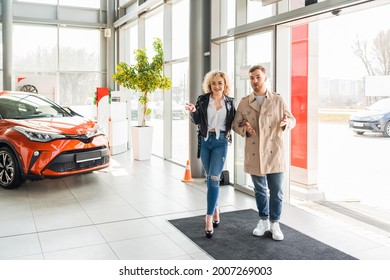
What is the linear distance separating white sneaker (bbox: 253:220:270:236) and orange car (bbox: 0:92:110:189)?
274 centimetres

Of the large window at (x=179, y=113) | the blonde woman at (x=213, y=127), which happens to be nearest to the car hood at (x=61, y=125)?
the large window at (x=179, y=113)

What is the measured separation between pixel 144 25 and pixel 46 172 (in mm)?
5471

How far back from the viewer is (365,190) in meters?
4.73

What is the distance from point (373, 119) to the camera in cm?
424

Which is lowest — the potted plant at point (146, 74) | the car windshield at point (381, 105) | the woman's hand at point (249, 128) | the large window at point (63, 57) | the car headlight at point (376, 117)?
the woman's hand at point (249, 128)

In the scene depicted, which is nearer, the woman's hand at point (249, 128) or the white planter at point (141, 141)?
the woman's hand at point (249, 128)

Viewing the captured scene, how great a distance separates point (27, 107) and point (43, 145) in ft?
4.06

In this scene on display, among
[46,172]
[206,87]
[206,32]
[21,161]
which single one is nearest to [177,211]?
[206,87]

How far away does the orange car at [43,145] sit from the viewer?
4.98m

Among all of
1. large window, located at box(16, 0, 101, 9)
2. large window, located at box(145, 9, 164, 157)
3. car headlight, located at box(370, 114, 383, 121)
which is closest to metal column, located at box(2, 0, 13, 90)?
large window, located at box(16, 0, 101, 9)

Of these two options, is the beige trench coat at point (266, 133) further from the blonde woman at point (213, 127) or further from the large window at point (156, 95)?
the large window at point (156, 95)

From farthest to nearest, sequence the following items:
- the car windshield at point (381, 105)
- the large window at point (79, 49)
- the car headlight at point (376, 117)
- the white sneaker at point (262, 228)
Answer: the large window at point (79, 49) → the car headlight at point (376, 117) → the car windshield at point (381, 105) → the white sneaker at point (262, 228)

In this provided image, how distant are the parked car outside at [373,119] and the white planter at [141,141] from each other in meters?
4.42
